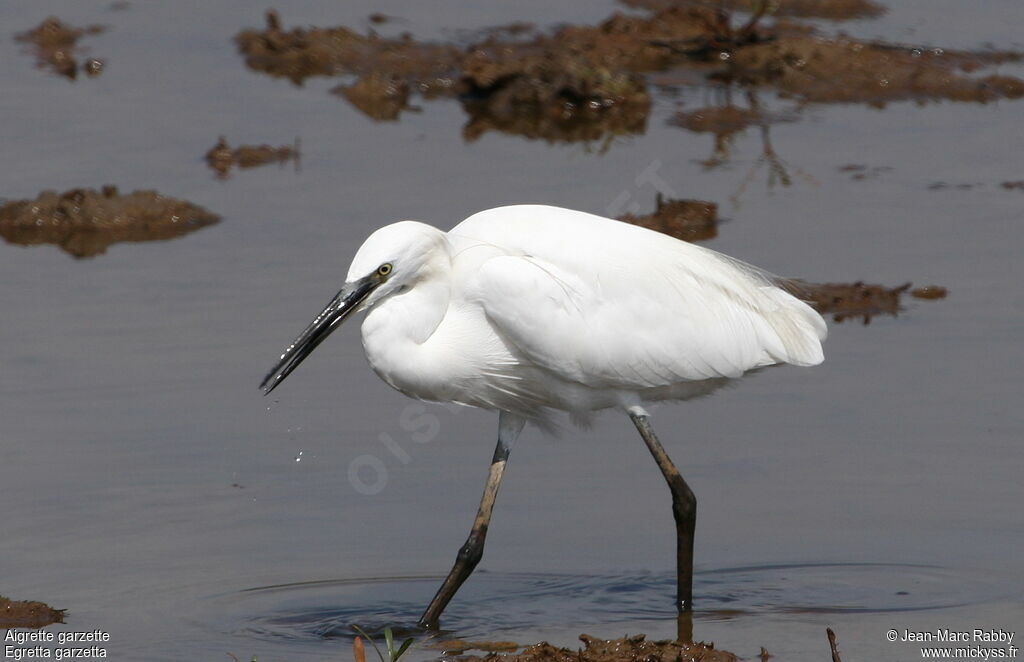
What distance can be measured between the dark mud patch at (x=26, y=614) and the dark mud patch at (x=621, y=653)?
1463 millimetres

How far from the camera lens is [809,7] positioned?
1509 centimetres

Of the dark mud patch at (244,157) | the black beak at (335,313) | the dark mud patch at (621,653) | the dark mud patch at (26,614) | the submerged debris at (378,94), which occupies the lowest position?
the dark mud patch at (621,653)

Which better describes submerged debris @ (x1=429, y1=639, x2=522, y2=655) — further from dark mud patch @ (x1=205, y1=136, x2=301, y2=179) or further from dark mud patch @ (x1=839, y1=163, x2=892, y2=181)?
dark mud patch @ (x1=205, y1=136, x2=301, y2=179)

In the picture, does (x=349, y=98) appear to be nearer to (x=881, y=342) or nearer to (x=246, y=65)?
(x=246, y=65)

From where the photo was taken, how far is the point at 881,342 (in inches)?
318

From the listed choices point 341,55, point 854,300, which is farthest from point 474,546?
point 341,55

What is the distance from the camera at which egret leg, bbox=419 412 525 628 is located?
231 inches

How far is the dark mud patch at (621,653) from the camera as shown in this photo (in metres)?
4.91

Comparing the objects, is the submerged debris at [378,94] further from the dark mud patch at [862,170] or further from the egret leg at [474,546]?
the egret leg at [474,546]

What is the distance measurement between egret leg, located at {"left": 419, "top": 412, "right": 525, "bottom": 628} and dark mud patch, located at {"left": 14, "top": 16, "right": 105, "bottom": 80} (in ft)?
27.0

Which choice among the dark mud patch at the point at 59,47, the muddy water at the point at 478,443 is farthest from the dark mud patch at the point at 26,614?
the dark mud patch at the point at 59,47

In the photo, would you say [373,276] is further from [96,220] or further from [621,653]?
[96,220]

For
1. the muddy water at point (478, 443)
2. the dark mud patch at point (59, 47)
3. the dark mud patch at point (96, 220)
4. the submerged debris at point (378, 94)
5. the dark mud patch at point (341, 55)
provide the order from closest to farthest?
the muddy water at point (478, 443), the dark mud patch at point (96, 220), the submerged debris at point (378, 94), the dark mud patch at point (341, 55), the dark mud patch at point (59, 47)

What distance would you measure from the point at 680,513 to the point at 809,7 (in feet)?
32.2
